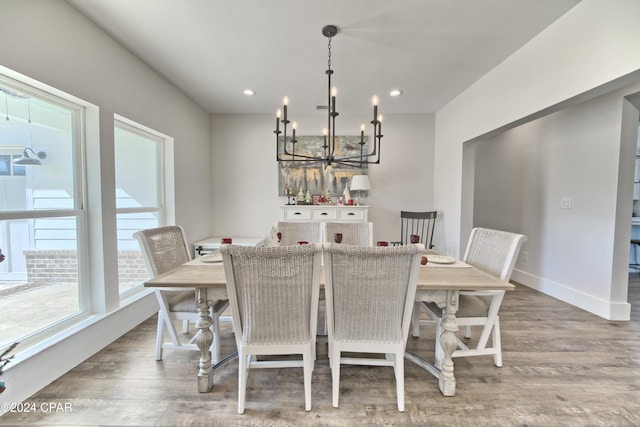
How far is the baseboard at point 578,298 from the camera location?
2.45 metres

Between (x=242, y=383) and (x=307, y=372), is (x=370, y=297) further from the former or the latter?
(x=242, y=383)

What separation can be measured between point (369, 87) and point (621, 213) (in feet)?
9.27

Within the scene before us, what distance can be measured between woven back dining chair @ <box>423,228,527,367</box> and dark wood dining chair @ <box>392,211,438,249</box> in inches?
72.2

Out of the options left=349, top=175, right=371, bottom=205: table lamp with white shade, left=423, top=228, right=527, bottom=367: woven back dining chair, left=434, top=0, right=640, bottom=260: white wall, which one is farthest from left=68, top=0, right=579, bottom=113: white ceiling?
left=423, top=228, right=527, bottom=367: woven back dining chair

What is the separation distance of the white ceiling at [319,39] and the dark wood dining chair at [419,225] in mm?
1671

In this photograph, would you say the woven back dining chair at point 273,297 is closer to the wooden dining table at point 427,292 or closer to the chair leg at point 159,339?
the wooden dining table at point 427,292

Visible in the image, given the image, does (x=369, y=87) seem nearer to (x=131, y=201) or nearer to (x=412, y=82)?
(x=412, y=82)

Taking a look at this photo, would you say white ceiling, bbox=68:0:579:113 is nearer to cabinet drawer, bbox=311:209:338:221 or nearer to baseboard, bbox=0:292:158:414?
cabinet drawer, bbox=311:209:338:221

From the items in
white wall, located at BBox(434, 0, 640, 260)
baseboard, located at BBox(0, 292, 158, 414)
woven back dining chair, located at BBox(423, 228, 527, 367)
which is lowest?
baseboard, located at BBox(0, 292, 158, 414)

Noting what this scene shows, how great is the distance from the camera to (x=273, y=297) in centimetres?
131

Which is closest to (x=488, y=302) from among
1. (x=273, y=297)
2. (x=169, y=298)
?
(x=273, y=297)

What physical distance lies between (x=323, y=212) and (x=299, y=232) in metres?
1.23

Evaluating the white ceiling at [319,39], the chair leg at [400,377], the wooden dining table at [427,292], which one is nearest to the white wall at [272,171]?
the white ceiling at [319,39]

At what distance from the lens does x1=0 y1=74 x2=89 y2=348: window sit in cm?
158
